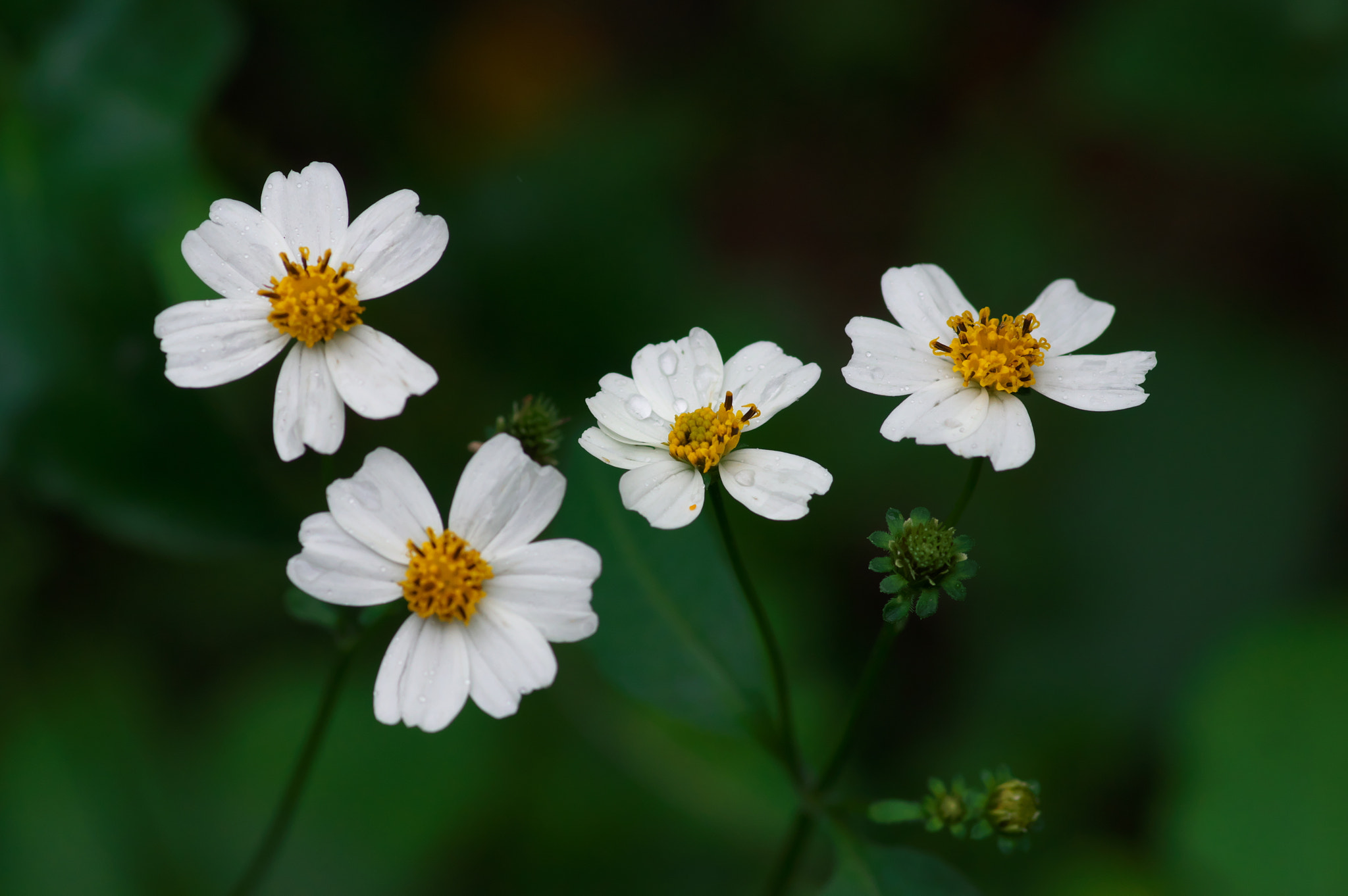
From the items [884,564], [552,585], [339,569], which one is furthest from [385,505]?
[884,564]

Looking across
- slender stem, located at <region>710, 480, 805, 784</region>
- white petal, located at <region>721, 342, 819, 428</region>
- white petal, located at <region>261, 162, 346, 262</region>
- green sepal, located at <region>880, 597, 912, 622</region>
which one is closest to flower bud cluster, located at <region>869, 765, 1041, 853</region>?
slender stem, located at <region>710, 480, 805, 784</region>

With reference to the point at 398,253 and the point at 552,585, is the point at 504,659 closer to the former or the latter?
the point at 552,585

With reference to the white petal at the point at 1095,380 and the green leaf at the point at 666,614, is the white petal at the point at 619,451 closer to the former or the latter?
the green leaf at the point at 666,614

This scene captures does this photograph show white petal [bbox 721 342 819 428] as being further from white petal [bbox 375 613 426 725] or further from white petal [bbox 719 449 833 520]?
white petal [bbox 375 613 426 725]

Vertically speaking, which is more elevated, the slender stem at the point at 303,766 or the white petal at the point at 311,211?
the white petal at the point at 311,211

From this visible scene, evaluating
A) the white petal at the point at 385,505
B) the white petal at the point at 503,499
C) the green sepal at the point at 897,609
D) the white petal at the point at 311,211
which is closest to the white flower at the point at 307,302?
the white petal at the point at 311,211

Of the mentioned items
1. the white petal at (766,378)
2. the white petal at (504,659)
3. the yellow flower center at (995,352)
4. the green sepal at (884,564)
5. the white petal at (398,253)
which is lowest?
the white petal at (504,659)
